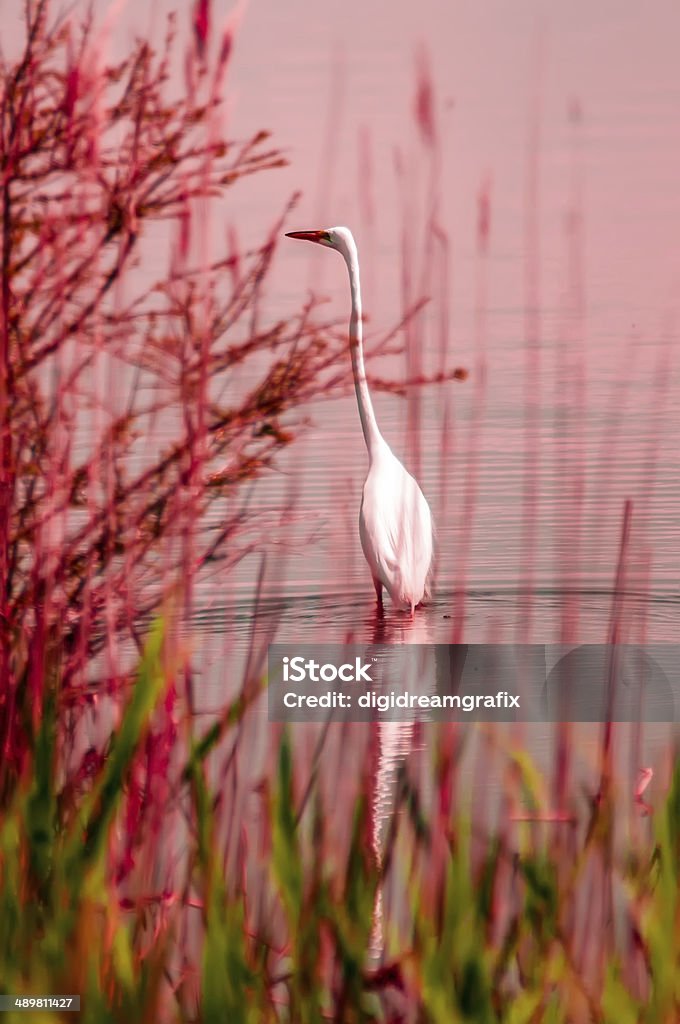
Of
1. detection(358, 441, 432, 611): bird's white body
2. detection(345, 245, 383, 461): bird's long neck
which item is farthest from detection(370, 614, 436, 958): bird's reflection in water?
detection(345, 245, 383, 461): bird's long neck

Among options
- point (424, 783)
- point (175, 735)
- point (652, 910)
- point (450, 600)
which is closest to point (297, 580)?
point (450, 600)

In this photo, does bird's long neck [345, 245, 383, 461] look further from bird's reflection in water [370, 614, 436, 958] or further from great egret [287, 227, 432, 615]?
bird's reflection in water [370, 614, 436, 958]

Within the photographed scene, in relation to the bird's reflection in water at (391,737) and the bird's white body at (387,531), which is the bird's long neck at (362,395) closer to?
the bird's white body at (387,531)

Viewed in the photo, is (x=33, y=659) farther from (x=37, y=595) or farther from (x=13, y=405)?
(x=13, y=405)

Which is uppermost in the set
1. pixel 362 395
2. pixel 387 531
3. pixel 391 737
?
pixel 362 395

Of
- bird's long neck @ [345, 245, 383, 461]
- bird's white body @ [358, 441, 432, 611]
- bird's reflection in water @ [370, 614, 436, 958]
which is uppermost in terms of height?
bird's long neck @ [345, 245, 383, 461]

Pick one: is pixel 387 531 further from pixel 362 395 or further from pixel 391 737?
pixel 391 737

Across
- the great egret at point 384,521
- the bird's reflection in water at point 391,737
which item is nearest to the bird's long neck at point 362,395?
the great egret at point 384,521

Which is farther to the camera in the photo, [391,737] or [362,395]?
[362,395]

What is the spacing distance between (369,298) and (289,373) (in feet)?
0.67

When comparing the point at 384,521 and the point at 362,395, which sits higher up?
the point at 362,395

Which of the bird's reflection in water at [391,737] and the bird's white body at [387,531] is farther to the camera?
the bird's white body at [387,531]

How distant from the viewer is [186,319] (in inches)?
60.8

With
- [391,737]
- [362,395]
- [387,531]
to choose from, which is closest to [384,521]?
Answer: [387,531]
